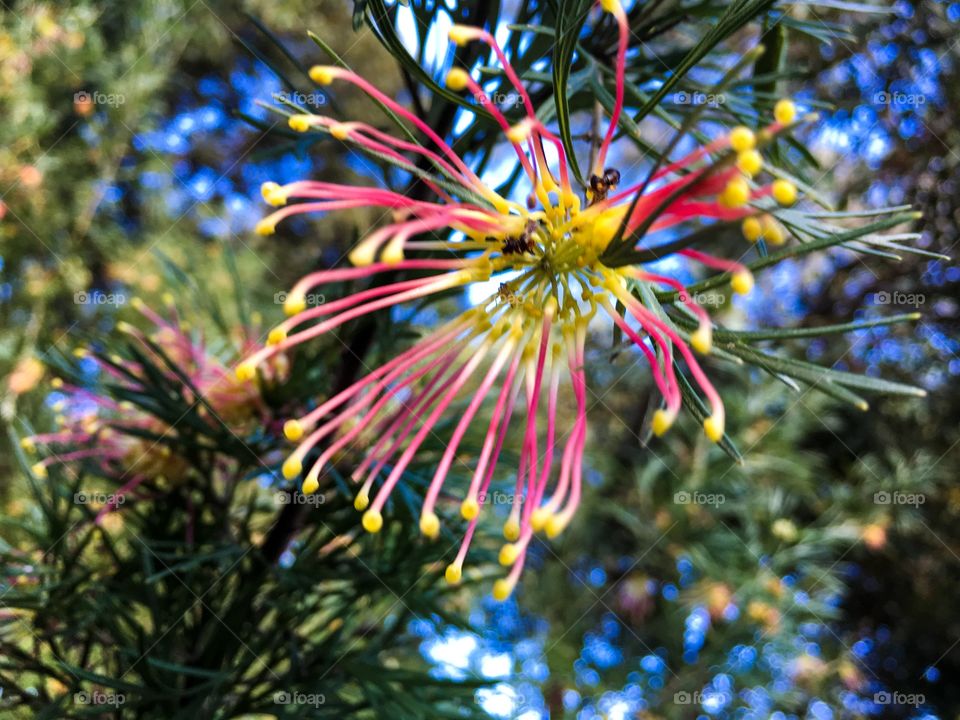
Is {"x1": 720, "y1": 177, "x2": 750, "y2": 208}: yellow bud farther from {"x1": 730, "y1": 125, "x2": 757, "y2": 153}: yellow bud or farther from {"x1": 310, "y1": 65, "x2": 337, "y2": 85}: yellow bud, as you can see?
{"x1": 310, "y1": 65, "x2": 337, "y2": 85}: yellow bud

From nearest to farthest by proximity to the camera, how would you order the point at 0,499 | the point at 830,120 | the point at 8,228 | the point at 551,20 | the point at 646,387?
the point at 551,20
the point at 0,499
the point at 830,120
the point at 8,228
the point at 646,387

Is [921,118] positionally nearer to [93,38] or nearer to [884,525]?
[884,525]

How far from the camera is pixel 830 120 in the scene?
1215mm

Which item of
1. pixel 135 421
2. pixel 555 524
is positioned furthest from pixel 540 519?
pixel 135 421

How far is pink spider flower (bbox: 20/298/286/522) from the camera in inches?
21.7

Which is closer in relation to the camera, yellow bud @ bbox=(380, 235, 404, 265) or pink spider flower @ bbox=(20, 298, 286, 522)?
yellow bud @ bbox=(380, 235, 404, 265)

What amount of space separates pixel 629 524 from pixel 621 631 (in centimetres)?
25

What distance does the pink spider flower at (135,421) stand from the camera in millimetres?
551

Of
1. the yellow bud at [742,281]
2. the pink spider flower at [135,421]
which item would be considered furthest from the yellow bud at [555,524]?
the pink spider flower at [135,421]

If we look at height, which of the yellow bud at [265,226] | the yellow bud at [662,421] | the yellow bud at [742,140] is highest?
the yellow bud at [265,226]

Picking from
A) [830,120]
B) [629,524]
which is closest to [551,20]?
[830,120]

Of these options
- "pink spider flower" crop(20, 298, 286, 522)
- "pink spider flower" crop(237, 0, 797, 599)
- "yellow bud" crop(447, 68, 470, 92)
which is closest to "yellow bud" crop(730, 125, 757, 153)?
"pink spider flower" crop(237, 0, 797, 599)

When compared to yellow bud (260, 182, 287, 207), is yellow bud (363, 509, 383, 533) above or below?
below

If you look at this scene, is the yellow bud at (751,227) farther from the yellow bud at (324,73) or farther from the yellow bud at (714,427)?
the yellow bud at (324,73)
